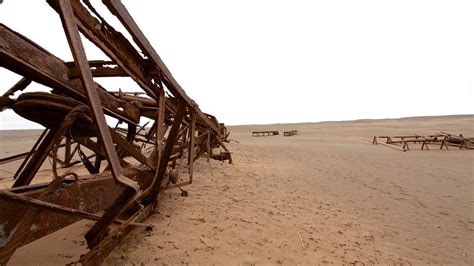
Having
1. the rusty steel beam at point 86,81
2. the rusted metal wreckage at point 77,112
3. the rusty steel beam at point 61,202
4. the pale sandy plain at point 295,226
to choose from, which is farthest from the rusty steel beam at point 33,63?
the pale sandy plain at point 295,226

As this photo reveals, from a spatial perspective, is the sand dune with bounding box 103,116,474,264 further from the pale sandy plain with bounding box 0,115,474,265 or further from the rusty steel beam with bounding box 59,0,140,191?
the rusty steel beam with bounding box 59,0,140,191

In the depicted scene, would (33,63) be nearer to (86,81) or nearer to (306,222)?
(86,81)

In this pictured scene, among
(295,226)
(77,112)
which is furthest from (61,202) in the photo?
(295,226)

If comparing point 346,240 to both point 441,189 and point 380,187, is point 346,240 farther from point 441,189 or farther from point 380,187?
point 441,189

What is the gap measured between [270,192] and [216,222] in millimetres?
2374

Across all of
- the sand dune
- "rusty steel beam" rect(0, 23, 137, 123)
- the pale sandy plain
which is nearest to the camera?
"rusty steel beam" rect(0, 23, 137, 123)

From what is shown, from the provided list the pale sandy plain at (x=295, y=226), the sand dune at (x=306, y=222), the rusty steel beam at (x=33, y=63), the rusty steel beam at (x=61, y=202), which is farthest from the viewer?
the sand dune at (x=306, y=222)

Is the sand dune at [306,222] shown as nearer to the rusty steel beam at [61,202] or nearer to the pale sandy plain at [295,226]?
the pale sandy plain at [295,226]

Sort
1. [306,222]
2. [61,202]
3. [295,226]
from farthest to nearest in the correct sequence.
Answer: [306,222]
[295,226]
[61,202]

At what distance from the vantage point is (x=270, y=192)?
6.55 metres

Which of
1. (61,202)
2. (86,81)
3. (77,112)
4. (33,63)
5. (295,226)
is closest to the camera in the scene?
(86,81)

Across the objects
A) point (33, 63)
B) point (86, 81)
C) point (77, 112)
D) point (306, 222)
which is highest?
point (33, 63)

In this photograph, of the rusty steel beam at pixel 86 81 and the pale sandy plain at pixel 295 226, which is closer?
the rusty steel beam at pixel 86 81

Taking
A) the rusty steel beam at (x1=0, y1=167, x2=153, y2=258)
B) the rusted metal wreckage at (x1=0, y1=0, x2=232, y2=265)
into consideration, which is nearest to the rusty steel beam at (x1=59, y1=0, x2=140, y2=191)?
the rusted metal wreckage at (x1=0, y1=0, x2=232, y2=265)
